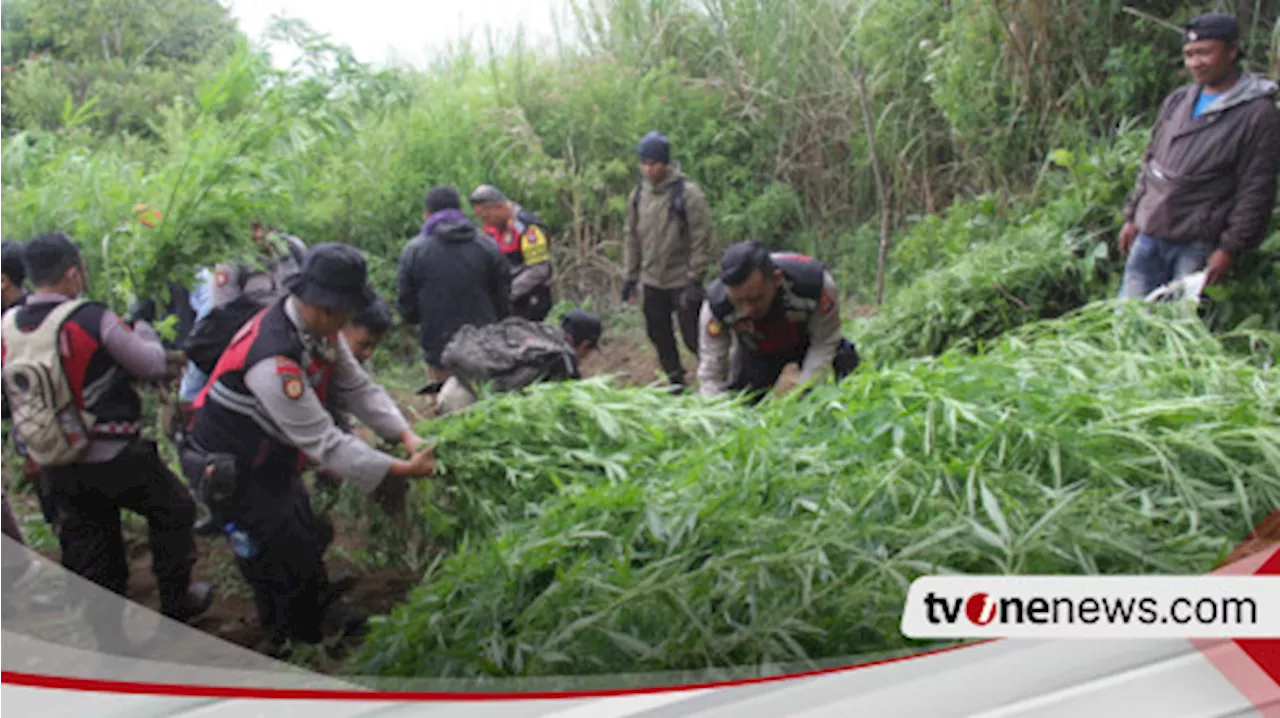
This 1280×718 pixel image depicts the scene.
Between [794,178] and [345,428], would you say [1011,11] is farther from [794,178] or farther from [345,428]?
[345,428]

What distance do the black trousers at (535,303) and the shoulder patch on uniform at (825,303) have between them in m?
1.84

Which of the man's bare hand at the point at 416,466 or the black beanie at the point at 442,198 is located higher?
the black beanie at the point at 442,198

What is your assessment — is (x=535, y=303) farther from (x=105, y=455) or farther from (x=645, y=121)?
(x=105, y=455)

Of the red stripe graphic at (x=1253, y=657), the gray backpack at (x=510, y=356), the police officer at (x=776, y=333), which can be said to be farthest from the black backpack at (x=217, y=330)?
the red stripe graphic at (x=1253, y=657)

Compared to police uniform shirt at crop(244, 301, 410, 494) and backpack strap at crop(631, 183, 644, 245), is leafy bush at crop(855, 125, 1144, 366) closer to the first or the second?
backpack strap at crop(631, 183, 644, 245)

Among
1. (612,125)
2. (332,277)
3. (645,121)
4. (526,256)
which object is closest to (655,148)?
(645,121)

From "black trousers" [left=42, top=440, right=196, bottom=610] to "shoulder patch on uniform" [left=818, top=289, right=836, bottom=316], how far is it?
2.07 metres

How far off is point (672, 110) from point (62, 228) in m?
3.97

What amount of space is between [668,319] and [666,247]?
418 millimetres

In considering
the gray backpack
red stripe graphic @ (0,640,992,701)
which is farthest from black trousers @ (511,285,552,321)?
red stripe graphic @ (0,640,992,701)

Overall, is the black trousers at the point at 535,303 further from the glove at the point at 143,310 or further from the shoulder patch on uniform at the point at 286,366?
the glove at the point at 143,310

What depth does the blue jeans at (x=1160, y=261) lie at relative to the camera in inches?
135

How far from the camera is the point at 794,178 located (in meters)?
4.34

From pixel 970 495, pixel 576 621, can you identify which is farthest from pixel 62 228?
pixel 970 495
